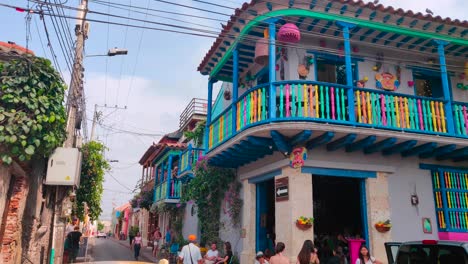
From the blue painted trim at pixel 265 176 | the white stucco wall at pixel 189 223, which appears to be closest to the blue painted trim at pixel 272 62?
the blue painted trim at pixel 265 176

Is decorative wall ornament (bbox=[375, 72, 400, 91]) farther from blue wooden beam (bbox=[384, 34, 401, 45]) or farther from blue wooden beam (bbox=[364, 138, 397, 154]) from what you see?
blue wooden beam (bbox=[364, 138, 397, 154])

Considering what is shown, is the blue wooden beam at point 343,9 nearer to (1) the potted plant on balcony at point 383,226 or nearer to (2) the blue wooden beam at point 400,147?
(2) the blue wooden beam at point 400,147

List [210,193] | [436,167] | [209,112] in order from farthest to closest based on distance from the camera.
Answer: [210,193] → [209,112] → [436,167]

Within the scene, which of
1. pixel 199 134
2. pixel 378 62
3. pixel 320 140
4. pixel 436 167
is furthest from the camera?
pixel 199 134

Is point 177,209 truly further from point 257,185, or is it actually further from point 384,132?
point 384,132

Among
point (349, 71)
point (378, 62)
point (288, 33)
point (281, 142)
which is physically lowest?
point (281, 142)

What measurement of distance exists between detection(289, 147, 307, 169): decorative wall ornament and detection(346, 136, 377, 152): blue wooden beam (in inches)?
51.8

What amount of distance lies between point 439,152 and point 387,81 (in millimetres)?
2376

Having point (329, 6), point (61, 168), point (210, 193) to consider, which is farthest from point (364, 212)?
point (61, 168)

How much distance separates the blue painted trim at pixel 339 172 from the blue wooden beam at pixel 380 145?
1.83 ft

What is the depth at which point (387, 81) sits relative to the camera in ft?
35.2

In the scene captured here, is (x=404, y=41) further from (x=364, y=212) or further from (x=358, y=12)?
(x=364, y=212)

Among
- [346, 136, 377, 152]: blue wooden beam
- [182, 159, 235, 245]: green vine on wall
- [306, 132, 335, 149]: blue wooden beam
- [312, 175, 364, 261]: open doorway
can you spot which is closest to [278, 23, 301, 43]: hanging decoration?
[306, 132, 335, 149]: blue wooden beam

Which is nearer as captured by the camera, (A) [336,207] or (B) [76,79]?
(B) [76,79]
